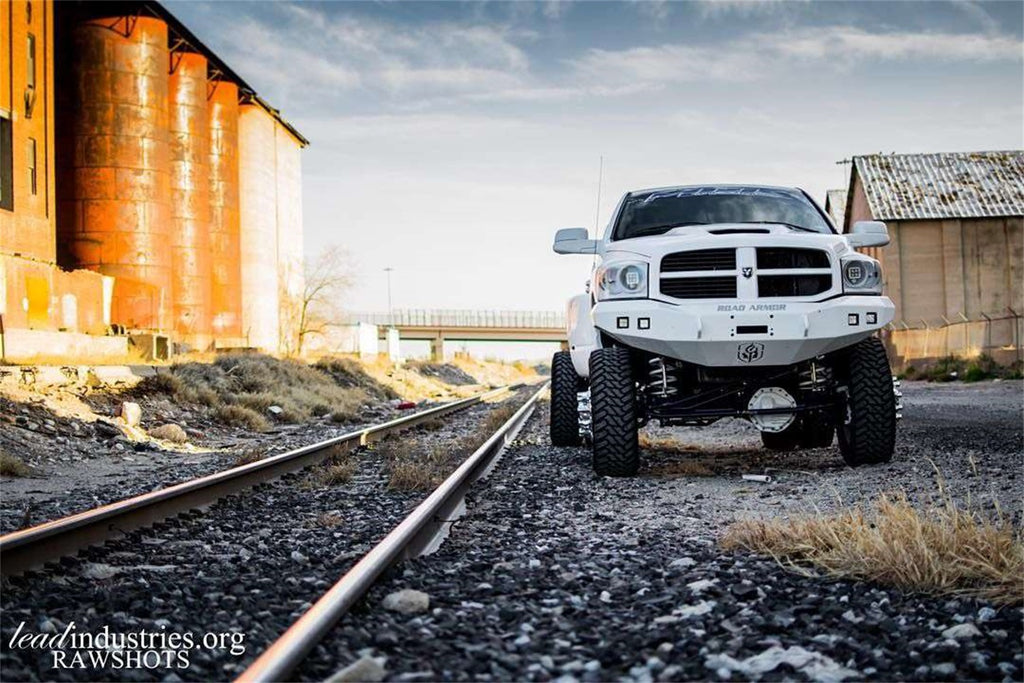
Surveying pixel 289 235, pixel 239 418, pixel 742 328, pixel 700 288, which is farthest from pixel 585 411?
pixel 289 235

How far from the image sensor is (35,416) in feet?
40.9

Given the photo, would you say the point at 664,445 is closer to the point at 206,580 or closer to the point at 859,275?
the point at 859,275

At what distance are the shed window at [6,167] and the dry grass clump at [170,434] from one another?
1241cm

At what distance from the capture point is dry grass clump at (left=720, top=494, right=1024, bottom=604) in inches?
162

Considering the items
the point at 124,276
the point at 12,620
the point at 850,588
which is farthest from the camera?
the point at 124,276

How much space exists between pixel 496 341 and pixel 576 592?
9398cm

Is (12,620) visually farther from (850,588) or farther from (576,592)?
(850,588)

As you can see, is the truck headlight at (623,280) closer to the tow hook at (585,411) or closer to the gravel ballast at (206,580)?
the tow hook at (585,411)

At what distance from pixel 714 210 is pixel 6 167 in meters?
20.1

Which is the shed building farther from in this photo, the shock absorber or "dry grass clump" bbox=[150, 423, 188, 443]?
the shock absorber

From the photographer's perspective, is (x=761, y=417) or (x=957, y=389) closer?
(x=761, y=417)

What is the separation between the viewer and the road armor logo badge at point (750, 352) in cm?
766

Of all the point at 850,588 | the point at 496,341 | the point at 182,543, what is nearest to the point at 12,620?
the point at 182,543

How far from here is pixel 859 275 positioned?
7.96 metres
